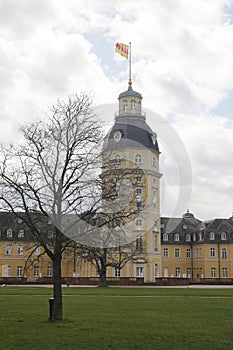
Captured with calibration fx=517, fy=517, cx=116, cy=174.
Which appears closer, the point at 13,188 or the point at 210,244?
the point at 13,188

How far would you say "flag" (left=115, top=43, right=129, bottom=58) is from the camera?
52.5 m

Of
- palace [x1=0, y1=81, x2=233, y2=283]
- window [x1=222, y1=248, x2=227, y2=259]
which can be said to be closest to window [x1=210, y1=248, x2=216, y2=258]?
palace [x1=0, y1=81, x2=233, y2=283]

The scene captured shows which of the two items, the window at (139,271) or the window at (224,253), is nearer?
the window at (139,271)

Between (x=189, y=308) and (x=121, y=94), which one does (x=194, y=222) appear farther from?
(x=189, y=308)

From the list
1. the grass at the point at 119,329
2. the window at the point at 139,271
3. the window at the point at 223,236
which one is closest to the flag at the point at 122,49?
the grass at the point at 119,329

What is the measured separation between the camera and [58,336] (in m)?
17.4

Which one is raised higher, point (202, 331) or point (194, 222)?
point (194, 222)

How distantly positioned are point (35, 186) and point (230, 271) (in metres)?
79.2

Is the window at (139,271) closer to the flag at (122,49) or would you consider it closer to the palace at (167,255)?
the palace at (167,255)

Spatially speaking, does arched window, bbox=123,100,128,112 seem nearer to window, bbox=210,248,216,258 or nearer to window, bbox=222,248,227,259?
window, bbox=210,248,216,258

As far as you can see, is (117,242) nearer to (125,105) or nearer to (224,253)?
(125,105)

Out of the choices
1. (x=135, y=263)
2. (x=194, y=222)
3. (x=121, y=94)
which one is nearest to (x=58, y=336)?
(x=135, y=263)

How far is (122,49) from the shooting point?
53.3 m

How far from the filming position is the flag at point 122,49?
52500 mm
